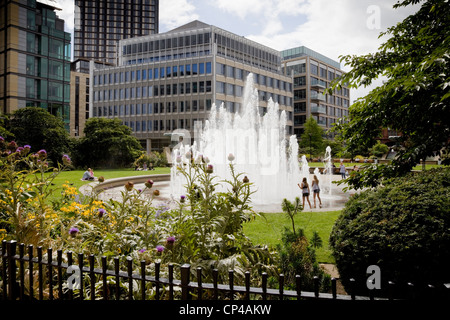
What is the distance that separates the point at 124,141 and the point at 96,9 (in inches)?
3922

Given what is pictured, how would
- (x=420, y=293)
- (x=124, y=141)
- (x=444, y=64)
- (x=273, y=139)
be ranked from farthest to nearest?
(x=124, y=141)
(x=273, y=139)
(x=444, y=64)
(x=420, y=293)

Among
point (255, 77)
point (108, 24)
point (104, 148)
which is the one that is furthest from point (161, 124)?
point (108, 24)

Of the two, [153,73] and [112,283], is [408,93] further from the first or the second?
[153,73]

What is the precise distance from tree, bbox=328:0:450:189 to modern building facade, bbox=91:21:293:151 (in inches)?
1927

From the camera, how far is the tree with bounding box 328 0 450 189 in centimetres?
354

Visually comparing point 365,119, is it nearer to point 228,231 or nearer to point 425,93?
point 425,93

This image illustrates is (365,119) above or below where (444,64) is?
below

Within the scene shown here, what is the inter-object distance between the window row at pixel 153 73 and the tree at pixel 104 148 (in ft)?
74.2

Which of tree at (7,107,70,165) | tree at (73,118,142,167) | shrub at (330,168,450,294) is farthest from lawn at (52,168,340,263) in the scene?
tree at (73,118,142,167)

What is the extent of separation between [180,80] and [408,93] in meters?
55.3

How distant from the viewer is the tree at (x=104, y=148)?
36062 mm

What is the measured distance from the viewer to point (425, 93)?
3695 millimetres
